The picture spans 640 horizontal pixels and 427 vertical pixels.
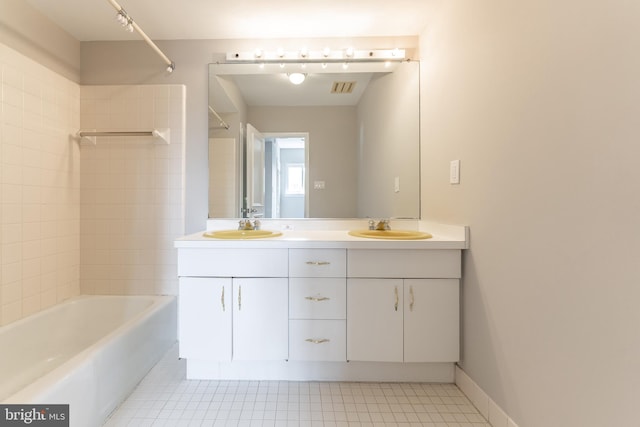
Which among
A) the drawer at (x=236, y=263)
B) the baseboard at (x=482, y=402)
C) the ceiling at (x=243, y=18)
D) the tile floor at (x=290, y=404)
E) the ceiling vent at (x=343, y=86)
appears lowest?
the tile floor at (x=290, y=404)

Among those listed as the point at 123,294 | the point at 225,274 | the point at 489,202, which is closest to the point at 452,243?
the point at 489,202

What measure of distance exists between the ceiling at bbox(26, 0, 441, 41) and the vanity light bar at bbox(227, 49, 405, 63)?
0.43 feet

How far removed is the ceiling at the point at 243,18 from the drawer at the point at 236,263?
4.88 ft

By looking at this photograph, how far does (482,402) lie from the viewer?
1482 millimetres

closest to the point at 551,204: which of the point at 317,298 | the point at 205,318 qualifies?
the point at 317,298

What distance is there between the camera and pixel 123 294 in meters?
2.27

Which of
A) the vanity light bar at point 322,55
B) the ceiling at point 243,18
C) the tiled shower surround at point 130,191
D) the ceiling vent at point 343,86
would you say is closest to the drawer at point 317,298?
the tiled shower surround at point 130,191

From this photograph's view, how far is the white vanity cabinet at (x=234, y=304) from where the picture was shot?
1658mm

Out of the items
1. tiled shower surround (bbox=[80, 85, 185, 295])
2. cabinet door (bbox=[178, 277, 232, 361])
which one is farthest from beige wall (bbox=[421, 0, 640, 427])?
tiled shower surround (bbox=[80, 85, 185, 295])

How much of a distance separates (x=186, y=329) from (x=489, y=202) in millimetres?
1666

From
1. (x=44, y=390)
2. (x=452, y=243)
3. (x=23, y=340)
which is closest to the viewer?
(x=44, y=390)

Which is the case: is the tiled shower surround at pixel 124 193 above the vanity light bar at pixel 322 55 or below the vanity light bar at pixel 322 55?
below

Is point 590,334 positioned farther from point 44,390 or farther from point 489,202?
point 44,390

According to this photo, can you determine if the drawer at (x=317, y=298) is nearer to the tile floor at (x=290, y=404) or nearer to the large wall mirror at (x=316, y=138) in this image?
the tile floor at (x=290, y=404)
